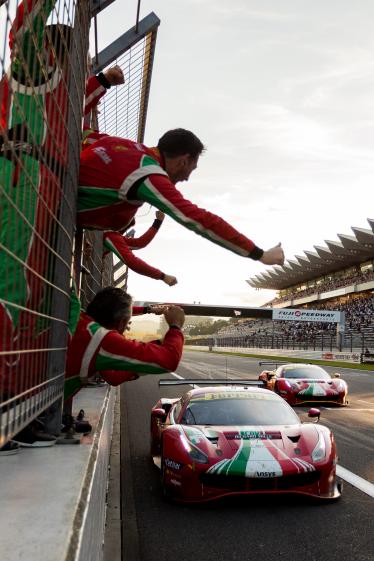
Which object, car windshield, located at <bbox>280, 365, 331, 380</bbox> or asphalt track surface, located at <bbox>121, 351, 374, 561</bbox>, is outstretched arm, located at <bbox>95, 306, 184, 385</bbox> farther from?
car windshield, located at <bbox>280, 365, 331, 380</bbox>

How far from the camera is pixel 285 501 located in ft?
17.9

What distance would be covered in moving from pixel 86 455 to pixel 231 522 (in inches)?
98.3

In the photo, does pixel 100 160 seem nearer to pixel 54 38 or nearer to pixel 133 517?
pixel 54 38

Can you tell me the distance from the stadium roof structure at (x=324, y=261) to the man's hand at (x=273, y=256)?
5168 cm

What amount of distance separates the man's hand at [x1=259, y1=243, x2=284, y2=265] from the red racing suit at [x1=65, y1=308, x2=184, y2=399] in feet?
2.00

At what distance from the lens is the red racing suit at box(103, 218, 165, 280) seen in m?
4.09

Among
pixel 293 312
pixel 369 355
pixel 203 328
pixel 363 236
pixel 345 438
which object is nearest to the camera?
pixel 345 438

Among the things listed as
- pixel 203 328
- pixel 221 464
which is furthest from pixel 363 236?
pixel 203 328

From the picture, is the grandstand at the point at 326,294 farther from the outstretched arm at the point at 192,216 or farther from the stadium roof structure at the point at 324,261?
the outstretched arm at the point at 192,216

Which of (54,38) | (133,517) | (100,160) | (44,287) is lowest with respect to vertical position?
(133,517)

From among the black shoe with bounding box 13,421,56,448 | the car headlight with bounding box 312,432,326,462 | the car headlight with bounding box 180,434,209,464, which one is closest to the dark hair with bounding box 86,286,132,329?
the black shoe with bounding box 13,421,56,448

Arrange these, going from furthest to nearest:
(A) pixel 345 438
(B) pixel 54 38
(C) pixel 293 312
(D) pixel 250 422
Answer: (C) pixel 293 312 < (A) pixel 345 438 < (D) pixel 250 422 < (B) pixel 54 38

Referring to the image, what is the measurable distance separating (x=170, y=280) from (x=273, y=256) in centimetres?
153

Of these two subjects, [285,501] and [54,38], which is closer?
[54,38]
